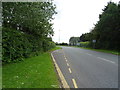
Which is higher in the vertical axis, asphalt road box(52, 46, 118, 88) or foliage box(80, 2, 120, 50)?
foliage box(80, 2, 120, 50)

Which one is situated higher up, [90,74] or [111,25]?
[111,25]

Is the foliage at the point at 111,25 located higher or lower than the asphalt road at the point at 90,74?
higher

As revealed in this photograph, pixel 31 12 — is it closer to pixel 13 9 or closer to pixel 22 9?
pixel 22 9

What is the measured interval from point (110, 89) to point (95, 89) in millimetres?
652

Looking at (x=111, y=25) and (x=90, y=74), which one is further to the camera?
(x=111, y=25)

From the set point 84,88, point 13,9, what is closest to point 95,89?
point 84,88

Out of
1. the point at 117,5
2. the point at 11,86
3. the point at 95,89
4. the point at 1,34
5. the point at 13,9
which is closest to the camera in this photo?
the point at 11,86

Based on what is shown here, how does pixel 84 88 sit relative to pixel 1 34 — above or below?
below

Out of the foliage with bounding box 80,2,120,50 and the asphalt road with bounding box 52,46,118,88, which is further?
the foliage with bounding box 80,2,120,50

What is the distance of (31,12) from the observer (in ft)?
32.0

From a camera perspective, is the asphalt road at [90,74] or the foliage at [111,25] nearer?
the asphalt road at [90,74]

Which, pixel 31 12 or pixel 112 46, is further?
pixel 112 46

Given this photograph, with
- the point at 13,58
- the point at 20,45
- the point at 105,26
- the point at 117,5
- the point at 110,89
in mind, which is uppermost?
the point at 117,5

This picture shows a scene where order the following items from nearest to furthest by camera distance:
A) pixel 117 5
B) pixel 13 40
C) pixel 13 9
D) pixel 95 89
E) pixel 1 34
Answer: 1. pixel 95 89
2. pixel 1 34
3. pixel 13 40
4. pixel 13 9
5. pixel 117 5
